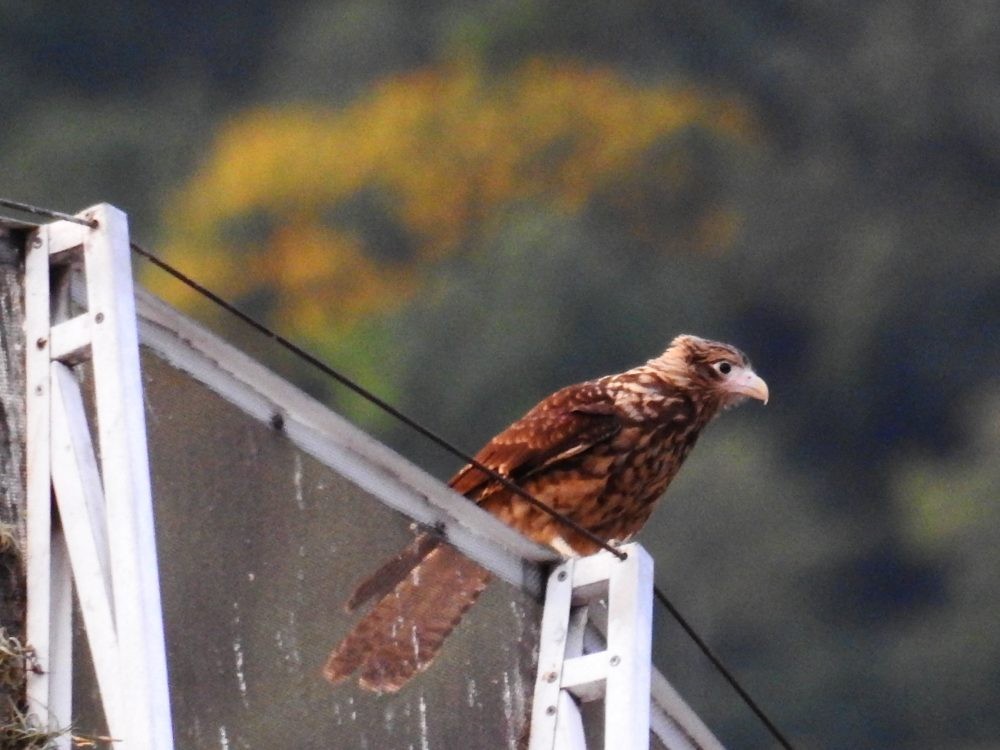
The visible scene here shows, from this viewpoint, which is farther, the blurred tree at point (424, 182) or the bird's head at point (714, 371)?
the blurred tree at point (424, 182)

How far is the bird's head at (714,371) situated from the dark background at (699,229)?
3.91 meters

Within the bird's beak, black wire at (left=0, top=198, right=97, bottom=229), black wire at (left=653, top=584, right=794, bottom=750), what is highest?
the bird's beak

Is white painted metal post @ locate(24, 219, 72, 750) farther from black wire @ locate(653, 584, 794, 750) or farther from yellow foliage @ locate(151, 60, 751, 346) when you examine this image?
yellow foliage @ locate(151, 60, 751, 346)

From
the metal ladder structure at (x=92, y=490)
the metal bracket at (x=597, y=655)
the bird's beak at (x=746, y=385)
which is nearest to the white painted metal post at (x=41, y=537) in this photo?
the metal ladder structure at (x=92, y=490)

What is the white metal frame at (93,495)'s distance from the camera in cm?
275

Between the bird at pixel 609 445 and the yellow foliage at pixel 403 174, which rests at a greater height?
the yellow foliage at pixel 403 174

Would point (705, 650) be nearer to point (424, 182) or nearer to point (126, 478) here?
point (126, 478)

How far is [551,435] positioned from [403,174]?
576 cm

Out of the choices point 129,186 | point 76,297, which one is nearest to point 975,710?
point 129,186

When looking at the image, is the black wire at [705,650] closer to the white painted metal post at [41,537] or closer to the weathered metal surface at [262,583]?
the weathered metal surface at [262,583]

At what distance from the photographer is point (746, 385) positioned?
266 inches

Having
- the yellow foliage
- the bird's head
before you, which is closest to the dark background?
the yellow foliage

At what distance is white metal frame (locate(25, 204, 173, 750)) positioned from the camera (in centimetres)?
275

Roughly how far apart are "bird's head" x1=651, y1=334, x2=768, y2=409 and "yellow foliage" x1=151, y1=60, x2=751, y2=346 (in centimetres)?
429
